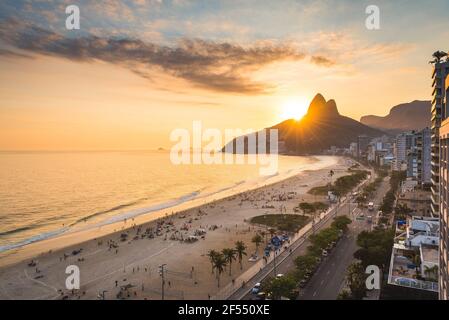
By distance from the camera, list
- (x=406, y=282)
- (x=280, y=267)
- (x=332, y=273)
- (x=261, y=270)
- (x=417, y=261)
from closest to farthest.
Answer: (x=406, y=282) → (x=417, y=261) → (x=332, y=273) → (x=261, y=270) → (x=280, y=267)

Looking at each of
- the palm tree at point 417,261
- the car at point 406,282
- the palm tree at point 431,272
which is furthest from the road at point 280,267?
the palm tree at point 431,272

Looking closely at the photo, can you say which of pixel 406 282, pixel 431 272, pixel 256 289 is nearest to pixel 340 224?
pixel 431 272

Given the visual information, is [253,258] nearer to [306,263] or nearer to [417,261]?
[306,263]

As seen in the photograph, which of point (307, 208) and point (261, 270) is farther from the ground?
point (307, 208)

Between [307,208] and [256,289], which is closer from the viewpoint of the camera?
[256,289]

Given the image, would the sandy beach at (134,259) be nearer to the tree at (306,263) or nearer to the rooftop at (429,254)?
the tree at (306,263)

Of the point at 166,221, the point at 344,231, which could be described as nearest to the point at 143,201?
the point at 166,221

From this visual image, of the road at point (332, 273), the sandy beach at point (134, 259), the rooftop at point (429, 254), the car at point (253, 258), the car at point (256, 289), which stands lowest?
the sandy beach at point (134, 259)

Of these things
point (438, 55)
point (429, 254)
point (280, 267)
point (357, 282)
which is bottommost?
point (280, 267)

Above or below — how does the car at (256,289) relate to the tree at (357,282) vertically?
below

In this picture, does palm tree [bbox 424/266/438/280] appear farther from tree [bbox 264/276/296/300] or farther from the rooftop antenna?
the rooftop antenna
